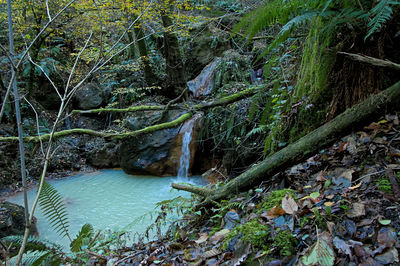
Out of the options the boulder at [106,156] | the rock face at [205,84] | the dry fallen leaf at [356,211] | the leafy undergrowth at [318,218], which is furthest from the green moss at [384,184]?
the boulder at [106,156]

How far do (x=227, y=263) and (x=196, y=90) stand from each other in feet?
23.0

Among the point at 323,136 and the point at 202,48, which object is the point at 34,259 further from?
the point at 202,48

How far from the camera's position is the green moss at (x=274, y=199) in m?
1.62

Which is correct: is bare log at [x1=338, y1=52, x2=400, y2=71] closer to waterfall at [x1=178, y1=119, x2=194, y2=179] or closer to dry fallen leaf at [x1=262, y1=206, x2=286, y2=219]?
dry fallen leaf at [x1=262, y1=206, x2=286, y2=219]

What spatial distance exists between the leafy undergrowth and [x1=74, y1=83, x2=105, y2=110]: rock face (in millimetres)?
10981

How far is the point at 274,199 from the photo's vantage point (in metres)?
1.67

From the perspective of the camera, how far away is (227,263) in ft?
4.36

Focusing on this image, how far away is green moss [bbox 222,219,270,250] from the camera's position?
1.32 m

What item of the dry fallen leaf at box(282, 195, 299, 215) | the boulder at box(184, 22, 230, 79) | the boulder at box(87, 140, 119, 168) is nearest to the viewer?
the dry fallen leaf at box(282, 195, 299, 215)

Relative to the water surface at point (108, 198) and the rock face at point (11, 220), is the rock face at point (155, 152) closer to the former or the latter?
the water surface at point (108, 198)

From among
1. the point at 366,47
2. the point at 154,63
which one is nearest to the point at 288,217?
the point at 366,47

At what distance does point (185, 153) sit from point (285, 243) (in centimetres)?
661

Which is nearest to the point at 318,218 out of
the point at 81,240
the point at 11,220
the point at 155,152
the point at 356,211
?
the point at 356,211

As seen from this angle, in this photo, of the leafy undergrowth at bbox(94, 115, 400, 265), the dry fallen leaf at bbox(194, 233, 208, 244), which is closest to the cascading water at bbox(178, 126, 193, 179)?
the leafy undergrowth at bbox(94, 115, 400, 265)
